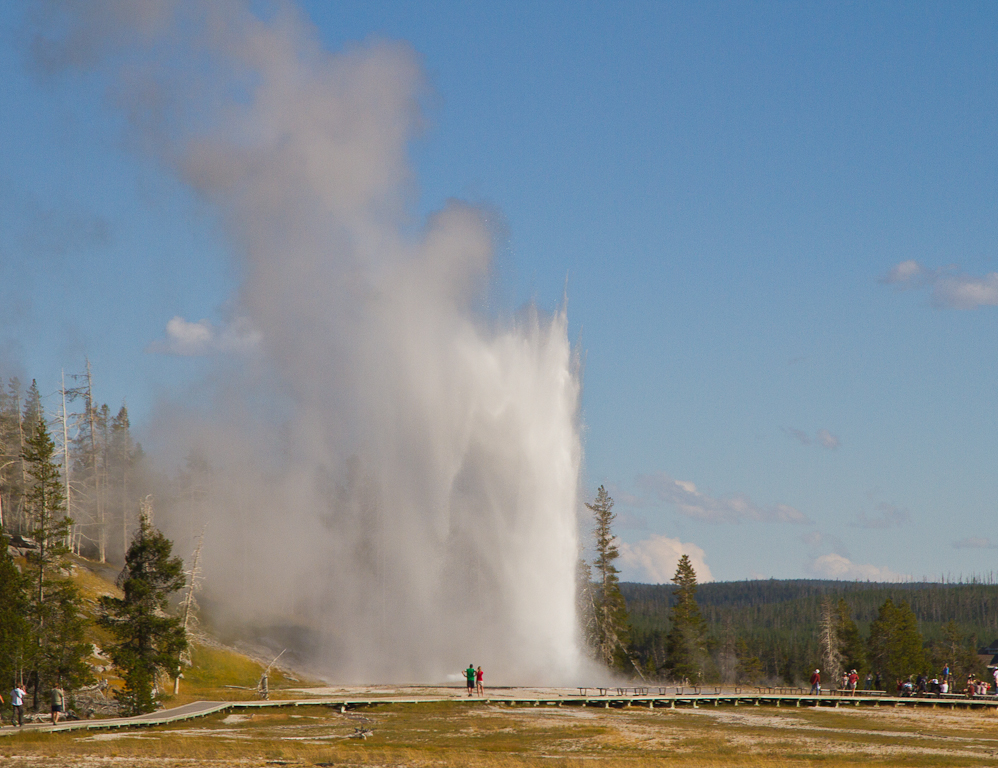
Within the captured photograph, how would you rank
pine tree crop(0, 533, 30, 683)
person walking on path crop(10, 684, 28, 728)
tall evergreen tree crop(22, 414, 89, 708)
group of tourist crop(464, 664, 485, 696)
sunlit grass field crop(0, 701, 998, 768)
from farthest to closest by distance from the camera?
1. group of tourist crop(464, 664, 485, 696)
2. tall evergreen tree crop(22, 414, 89, 708)
3. pine tree crop(0, 533, 30, 683)
4. person walking on path crop(10, 684, 28, 728)
5. sunlit grass field crop(0, 701, 998, 768)

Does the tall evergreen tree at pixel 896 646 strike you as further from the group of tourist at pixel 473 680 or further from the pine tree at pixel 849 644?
the group of tourist at pixel 473 680

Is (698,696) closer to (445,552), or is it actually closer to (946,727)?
(946,727)

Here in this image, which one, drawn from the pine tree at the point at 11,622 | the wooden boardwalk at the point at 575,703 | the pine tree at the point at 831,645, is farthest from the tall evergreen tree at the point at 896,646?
the pine tree at the point at 11,622

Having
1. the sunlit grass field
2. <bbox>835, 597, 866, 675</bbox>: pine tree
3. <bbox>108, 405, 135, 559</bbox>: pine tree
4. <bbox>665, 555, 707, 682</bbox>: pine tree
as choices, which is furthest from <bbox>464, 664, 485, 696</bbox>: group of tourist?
<bbox>835, 597, 866, 675</bbox>: pine tree

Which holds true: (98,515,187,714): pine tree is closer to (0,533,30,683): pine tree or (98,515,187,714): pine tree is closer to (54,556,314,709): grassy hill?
(0,533,30,683): pine tree

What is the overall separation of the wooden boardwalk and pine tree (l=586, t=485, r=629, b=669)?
28.2 m

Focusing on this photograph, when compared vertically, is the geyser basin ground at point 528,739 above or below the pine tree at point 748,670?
above

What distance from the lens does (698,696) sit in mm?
64562

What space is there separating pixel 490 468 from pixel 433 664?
15311 millimetres

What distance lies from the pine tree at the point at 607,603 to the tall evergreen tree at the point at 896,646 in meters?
24.9

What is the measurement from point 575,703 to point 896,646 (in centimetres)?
5580

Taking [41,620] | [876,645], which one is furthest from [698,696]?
[876,645]

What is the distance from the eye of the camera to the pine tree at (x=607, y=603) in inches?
3772

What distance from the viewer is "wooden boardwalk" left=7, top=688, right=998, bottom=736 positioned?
45062 millimetres
